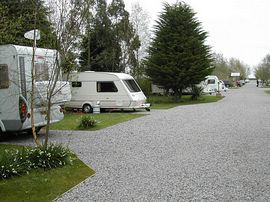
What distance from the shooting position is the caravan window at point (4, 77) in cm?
978

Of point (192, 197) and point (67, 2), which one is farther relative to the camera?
point (67, 2)

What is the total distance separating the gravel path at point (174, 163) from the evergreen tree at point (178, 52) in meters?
15.8

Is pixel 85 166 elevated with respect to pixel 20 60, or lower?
lower

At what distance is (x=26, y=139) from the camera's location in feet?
36.1

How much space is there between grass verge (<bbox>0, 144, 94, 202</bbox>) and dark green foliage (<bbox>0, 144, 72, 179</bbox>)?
0.42 ft

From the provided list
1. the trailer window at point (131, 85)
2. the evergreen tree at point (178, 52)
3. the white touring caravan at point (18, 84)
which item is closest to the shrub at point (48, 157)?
the white touring caravan at point (18, 84)

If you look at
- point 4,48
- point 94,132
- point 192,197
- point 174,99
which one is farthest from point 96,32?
point 192,197

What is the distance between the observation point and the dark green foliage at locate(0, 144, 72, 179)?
6.30 m

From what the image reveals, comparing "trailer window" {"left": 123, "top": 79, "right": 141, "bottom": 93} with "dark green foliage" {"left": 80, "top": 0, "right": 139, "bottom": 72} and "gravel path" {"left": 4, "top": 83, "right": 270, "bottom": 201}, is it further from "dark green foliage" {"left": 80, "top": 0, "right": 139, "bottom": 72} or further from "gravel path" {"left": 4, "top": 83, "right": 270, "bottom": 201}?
"dark green foliage" {"left": 80, "top": 0, "right": 139, "bottom": 72}

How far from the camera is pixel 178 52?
1136 inches

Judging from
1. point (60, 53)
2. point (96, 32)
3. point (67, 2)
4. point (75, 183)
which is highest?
point (96, 32)

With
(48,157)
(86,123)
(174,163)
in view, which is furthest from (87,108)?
(48,157)

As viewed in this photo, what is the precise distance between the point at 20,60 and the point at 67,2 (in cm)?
308

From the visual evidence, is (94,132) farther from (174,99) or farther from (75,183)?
(174,99)
